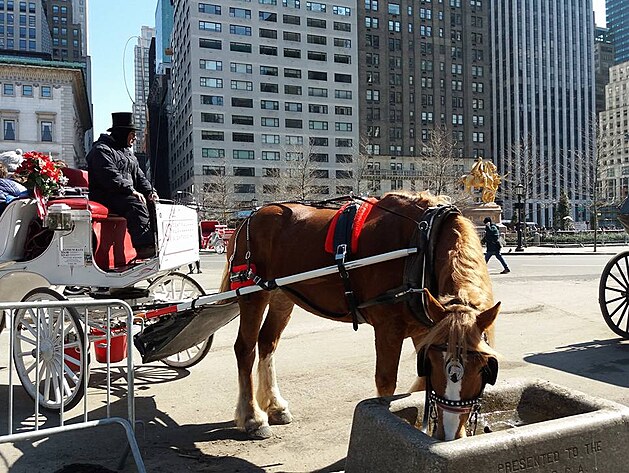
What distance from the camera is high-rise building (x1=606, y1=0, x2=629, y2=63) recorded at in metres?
185

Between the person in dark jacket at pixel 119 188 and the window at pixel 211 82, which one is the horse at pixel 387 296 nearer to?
the person in dark jacket at pixel 119 188

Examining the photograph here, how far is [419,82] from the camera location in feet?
326

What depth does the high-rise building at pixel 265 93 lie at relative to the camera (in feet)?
275

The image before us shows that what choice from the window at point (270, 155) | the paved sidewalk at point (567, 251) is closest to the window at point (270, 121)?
the window at point (270, 155)

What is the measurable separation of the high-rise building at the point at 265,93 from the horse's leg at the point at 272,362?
7220cm

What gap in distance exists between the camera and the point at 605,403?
11.3 feet

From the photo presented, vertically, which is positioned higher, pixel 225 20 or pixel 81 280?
pixel 225 20

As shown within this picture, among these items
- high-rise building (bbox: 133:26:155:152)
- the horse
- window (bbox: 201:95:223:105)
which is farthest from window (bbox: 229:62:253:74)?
the horse

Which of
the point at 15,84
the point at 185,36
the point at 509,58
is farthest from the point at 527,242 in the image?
the point at 509,58

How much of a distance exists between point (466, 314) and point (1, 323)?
222 inches

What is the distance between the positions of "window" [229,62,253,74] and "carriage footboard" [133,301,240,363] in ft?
280

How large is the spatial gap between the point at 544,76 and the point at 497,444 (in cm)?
14646

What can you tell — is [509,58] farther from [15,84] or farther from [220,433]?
[220,433]

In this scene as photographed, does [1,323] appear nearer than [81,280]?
No
